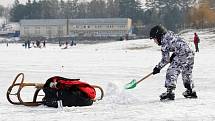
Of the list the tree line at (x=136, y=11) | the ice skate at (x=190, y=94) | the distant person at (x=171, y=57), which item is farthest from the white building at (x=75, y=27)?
the distant person at (x=171, y=57)

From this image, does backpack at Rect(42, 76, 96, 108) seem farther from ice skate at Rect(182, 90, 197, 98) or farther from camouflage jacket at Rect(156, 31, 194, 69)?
ice skate at Rect(182, 90, 197, 98)

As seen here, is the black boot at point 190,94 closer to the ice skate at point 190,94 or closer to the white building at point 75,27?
the ice skate at point 190,94

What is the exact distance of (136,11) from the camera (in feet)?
445

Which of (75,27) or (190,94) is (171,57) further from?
(75,27)

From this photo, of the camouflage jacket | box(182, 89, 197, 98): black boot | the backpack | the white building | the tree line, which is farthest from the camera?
the white building

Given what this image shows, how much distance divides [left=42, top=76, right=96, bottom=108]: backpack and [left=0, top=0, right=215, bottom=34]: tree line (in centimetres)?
8157

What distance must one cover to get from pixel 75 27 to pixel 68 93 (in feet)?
429

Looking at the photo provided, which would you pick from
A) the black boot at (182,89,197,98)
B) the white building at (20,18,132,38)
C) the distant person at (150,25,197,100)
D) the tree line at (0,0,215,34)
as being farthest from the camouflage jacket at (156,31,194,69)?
the white building at (20,18,132,38)

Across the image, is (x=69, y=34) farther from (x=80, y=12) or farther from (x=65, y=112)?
(x=65, y=112)

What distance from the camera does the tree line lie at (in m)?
98.1

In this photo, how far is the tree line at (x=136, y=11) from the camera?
322 feet

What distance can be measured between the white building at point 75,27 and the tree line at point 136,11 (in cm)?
534

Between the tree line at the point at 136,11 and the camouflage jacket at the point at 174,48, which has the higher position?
the tree line at the point at 136,11

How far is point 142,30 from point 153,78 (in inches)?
4254
